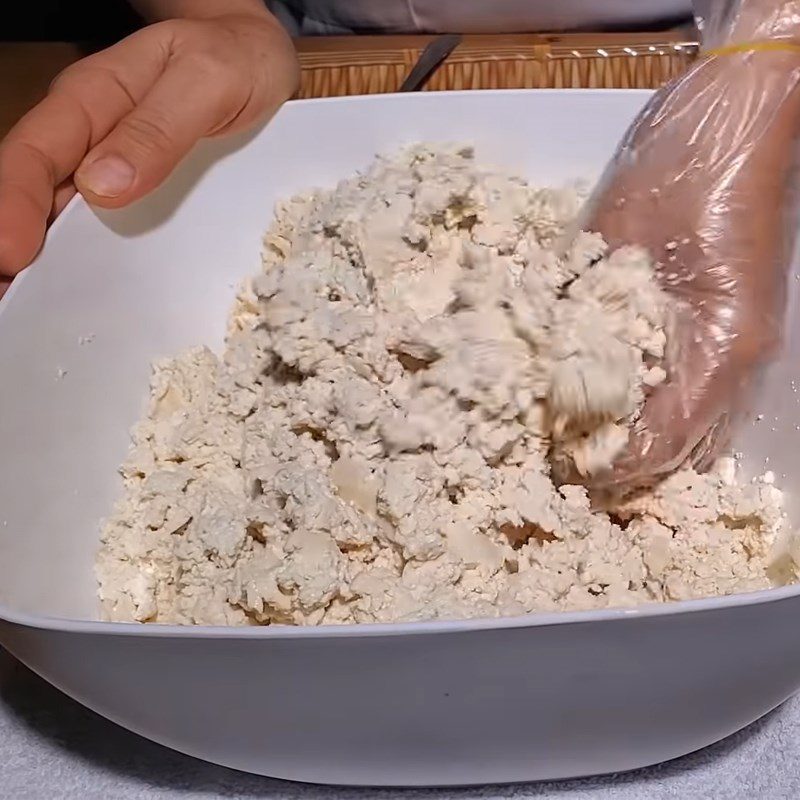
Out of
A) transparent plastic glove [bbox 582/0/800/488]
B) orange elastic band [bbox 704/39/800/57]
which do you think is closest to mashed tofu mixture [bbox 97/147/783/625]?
transparent plastic glove [bbox 582/0/800/488]

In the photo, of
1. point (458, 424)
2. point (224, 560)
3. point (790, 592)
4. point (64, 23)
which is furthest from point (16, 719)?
point (64, 23)

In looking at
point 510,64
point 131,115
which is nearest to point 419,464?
point 131,115

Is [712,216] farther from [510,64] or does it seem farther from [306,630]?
[306,630]

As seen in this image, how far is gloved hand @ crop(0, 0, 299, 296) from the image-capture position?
0.59 metres

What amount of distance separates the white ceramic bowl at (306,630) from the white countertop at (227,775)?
2cm

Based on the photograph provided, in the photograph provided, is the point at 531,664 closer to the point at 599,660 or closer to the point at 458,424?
the point at 599,660

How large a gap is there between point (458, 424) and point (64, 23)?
1008mm

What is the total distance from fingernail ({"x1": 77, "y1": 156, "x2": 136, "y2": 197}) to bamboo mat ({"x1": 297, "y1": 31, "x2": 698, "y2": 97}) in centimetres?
27

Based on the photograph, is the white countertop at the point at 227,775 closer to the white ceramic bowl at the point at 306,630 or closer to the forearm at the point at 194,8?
the white ceramic bowl at the point at 306,630

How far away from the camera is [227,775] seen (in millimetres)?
502

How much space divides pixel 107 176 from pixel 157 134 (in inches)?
2.0

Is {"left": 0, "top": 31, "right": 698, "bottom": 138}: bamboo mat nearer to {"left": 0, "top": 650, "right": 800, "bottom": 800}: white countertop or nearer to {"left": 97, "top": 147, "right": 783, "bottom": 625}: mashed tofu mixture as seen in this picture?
{"left": 97, "top": 147, "right": 783, "bottom": 625}: mashed tofu mixture

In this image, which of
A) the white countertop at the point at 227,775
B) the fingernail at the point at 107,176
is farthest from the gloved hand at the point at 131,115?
the white countertop at the point at 227,775

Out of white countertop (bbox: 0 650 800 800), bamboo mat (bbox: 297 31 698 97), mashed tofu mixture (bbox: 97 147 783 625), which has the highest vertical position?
bamboo mat (bbox: 297 31 698 97)
